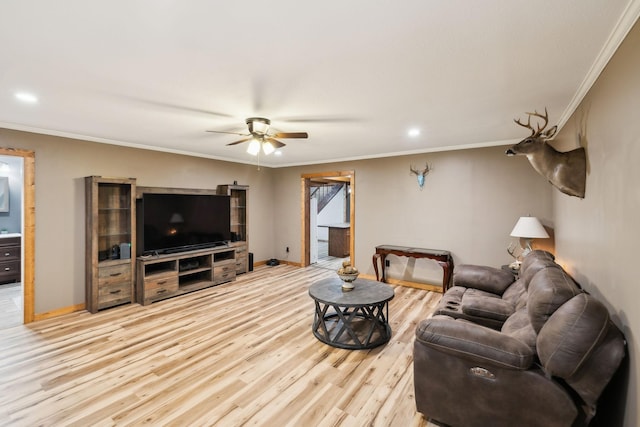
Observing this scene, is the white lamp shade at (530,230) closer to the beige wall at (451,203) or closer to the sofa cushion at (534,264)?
the beige wall at (451,203)

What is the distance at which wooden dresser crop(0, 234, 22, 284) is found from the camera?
16.6ft

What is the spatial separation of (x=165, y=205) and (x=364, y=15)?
422cm

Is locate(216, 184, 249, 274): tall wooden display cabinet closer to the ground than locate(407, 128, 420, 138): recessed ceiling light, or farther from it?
closer to the ground

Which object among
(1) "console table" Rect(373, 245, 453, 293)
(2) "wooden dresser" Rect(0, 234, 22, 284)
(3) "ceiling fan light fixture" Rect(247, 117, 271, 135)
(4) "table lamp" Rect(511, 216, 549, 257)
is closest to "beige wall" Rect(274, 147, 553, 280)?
(1) "console table" Rect(373, 245, 453, 293)

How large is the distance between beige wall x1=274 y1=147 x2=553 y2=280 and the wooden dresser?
18.8 ft

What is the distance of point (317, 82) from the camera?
2.28 metres

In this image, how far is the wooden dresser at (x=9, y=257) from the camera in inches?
200

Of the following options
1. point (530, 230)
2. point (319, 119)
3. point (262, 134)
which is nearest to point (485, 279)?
point (530, 230)

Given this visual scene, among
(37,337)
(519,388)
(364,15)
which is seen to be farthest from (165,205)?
(519,388)

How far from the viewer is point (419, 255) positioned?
15.6 ft

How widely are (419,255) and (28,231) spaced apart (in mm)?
5262

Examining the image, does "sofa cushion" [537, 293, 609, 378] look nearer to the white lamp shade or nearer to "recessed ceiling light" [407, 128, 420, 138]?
the white lamp shade

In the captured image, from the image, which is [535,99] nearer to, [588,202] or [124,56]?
[588,202]

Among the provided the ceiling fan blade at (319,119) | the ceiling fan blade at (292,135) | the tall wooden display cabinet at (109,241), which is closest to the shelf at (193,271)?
the tall wooden display cabinet at (109,241)
